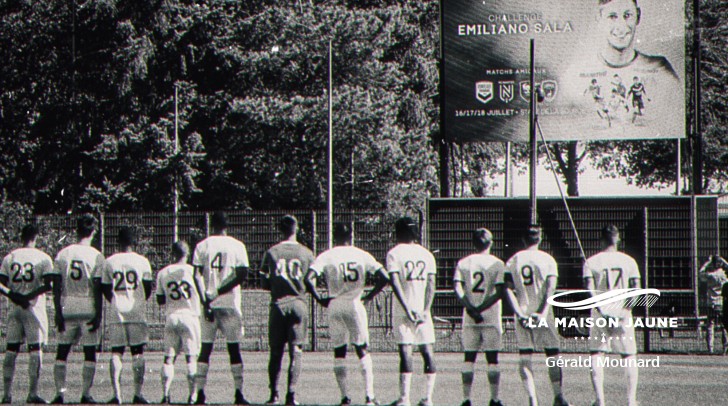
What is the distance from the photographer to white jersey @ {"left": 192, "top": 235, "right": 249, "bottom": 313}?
1500cm

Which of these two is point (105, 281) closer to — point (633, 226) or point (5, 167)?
point (633, 226)

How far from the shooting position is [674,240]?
1075 inches

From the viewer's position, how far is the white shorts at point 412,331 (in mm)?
14320

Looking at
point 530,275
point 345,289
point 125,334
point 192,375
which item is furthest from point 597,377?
point 125,334

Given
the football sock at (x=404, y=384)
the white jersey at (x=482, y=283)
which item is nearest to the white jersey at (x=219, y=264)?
the football sock at (x=404, y=384)

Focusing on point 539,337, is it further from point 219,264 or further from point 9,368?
point 9,368

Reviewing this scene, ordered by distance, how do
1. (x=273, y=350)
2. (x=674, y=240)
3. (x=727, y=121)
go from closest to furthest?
(x=273, y=350) → (x=674, y=240) → (x=727, y=121)

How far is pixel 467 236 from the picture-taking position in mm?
28516

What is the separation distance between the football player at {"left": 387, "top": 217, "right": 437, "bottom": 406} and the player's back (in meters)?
4.75

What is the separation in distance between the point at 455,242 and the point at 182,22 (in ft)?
88.1

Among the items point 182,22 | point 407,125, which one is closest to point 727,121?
point 407,125

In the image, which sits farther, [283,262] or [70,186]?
[70,186]

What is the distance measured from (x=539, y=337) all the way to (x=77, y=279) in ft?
20.3

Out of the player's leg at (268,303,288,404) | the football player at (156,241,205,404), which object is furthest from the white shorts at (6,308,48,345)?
the player's leg at (268,303,288,404)
